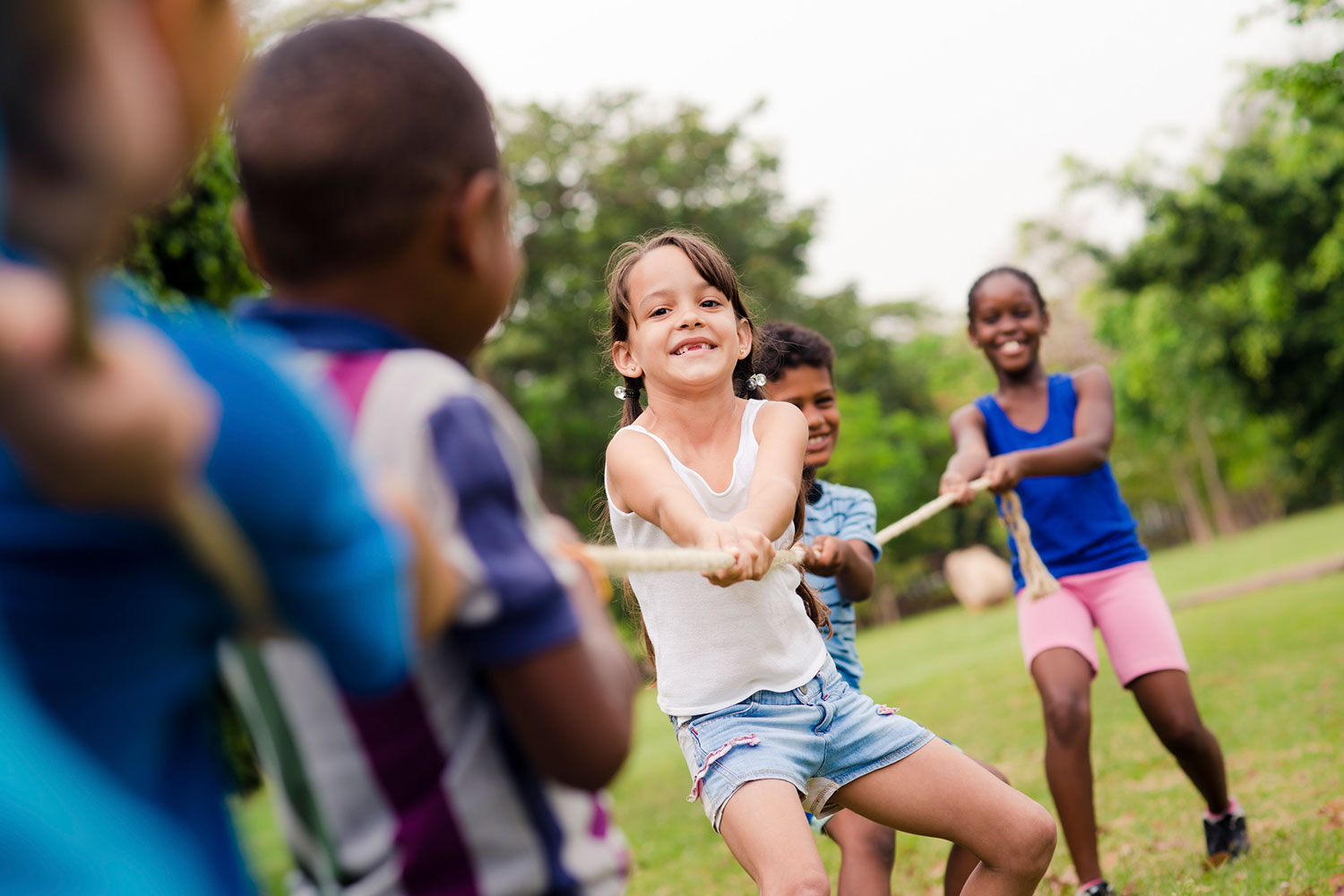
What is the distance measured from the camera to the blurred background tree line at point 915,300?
39.2 ft

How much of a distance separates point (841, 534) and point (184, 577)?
343cm

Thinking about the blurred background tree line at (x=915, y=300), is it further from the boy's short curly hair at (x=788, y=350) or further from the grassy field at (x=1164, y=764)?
the grassy field at (x=1164, y=764)

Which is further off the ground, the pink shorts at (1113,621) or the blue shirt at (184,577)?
the blue shirt at (184,577)

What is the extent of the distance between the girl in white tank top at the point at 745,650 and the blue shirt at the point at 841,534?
911 millimetres

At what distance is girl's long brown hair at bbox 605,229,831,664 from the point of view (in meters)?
3.51

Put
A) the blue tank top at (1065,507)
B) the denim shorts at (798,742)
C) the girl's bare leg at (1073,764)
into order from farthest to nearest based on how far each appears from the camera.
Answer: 1. the blue tank top at (1065,507)
2. the girl's bare leg at (1073,764)
3. the denim shorts at (798,742)

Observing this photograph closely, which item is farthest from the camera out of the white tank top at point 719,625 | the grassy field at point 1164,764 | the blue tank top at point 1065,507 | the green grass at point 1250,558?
the green grass at point 1250,558

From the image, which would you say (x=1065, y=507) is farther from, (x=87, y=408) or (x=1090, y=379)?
(x=87, y=408)

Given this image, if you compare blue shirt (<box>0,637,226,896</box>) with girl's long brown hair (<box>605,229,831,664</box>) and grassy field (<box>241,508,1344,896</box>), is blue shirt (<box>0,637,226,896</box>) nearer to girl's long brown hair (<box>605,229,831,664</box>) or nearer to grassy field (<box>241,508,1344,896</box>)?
grassy field (<box>241,508,1344,896</box>)

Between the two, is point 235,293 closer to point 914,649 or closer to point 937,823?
point 937,823

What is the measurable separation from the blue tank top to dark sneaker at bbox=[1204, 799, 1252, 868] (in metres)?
1.11

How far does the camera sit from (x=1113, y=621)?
481 centimetres

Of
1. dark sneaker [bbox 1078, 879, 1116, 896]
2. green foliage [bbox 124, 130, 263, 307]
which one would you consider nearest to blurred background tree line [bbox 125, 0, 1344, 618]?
green foliage [bbox 124, 130, 263, 307]

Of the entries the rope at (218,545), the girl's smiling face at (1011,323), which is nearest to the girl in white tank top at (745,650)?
the rope at (218,545)
